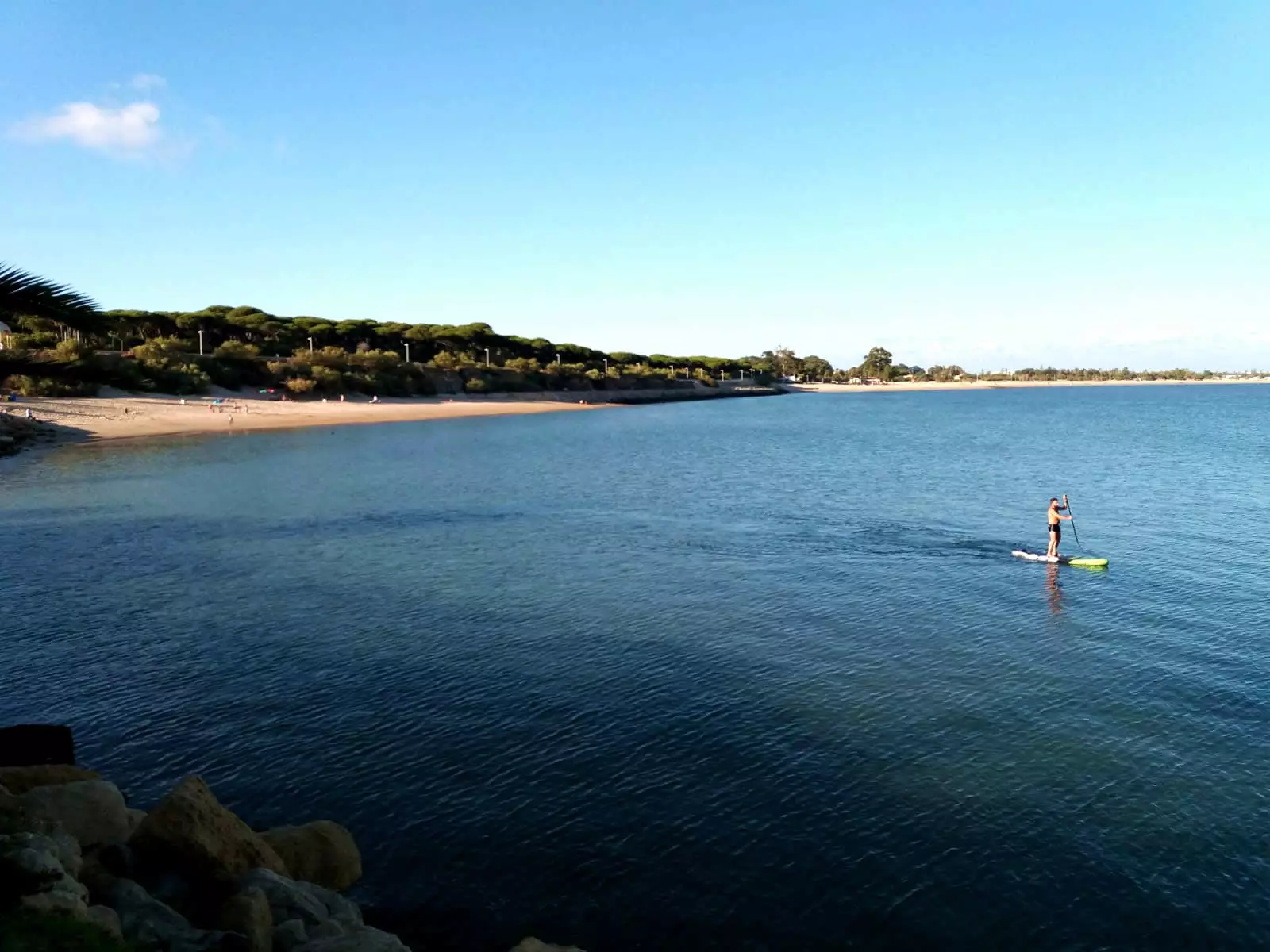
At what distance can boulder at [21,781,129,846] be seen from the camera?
1117 cm

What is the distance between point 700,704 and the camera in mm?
18969

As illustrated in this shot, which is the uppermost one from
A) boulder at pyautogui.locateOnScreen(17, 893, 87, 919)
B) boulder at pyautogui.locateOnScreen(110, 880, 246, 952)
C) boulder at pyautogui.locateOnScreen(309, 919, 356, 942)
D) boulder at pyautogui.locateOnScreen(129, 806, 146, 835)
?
boulder at pyautogui.locateOnScreen(17, 893, 87, 919)

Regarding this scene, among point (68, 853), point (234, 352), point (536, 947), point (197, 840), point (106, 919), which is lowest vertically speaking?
point (536, 947)

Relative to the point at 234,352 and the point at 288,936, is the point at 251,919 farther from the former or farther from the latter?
the point at 234,352

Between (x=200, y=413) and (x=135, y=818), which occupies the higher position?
(x=200, y=413)

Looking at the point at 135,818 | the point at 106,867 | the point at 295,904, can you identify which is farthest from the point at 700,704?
the point at 106,867

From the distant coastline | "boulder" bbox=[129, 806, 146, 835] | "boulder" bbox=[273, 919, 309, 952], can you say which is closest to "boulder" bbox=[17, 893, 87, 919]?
"boulder" bbox=[273, 919, 309, 952]

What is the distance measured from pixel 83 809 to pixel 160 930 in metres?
2.88

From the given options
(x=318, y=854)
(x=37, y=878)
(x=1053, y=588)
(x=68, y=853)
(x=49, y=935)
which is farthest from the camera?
(x=1053, y=588)

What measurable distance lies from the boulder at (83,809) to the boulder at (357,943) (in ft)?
11.5

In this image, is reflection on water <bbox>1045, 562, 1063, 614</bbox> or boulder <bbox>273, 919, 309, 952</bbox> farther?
reflection on water <bbox>1045, 562, 1063, 614</bbox>

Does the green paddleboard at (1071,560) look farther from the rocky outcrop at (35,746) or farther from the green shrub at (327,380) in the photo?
the green shrub at (327,380)

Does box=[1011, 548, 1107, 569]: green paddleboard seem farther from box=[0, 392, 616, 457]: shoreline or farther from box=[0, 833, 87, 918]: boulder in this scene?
box=[0, 392, 616, 457]: shoreline

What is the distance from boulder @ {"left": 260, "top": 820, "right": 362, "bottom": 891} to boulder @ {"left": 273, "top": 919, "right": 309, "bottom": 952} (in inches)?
82.5
